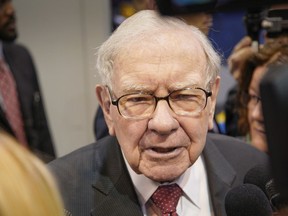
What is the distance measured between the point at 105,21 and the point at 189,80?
2687mm

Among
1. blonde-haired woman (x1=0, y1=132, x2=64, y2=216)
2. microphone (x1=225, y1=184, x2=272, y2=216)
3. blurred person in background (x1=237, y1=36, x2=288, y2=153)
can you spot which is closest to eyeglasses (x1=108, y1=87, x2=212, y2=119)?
microphone (x1=225, y1=184, x2=272, y2=216)

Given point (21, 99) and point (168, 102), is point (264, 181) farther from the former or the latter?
point (21, 99)

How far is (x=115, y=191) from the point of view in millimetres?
1358

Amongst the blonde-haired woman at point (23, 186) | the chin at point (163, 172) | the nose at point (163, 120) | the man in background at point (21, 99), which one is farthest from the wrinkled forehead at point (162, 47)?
the man in background at point (21, 99)

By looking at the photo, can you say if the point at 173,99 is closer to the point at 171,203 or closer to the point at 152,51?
the point at 152,51

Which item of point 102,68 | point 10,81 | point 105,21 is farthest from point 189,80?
point 105,21

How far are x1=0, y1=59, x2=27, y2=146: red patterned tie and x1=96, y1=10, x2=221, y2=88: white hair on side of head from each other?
4.64 ft

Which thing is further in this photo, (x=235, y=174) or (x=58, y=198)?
(x=235, y=174)

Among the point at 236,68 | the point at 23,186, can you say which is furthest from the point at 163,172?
the point at 236,68

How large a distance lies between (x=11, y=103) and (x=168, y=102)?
159 cm

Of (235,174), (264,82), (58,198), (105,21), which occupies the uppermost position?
(264,82)

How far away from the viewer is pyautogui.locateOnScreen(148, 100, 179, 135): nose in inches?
48.0

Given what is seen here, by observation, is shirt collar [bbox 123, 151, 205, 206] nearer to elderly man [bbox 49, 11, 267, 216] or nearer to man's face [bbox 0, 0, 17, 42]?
elderly man [bbox 49, 11, 267, 216]

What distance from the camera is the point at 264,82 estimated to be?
597 millimetres
